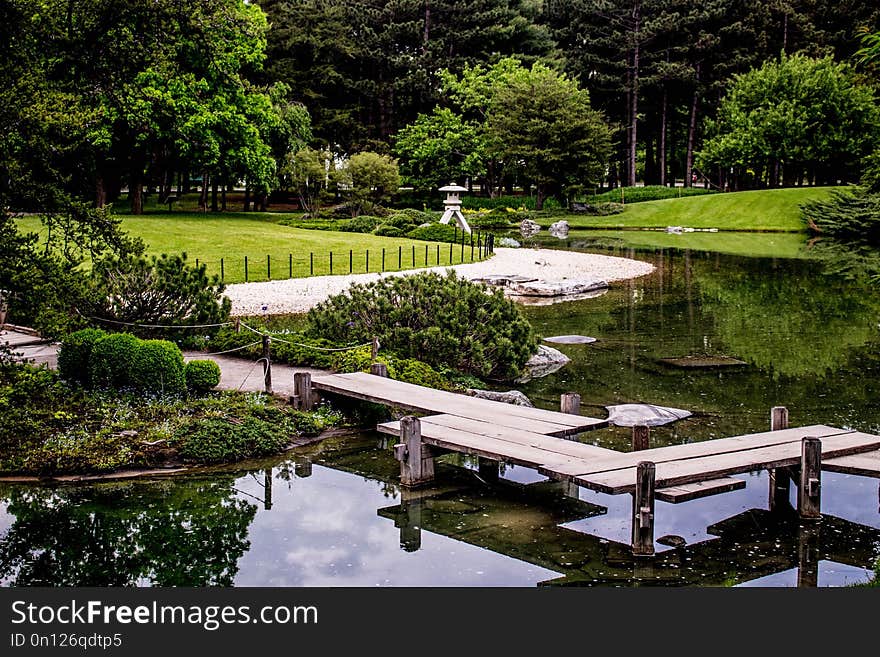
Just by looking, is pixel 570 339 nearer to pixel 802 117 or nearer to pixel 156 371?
pixel 156 371

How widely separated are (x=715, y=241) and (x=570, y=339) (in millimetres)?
33545

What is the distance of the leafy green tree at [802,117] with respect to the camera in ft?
210

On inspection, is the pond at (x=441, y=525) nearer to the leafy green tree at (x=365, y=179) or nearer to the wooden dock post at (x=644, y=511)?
the wooden dock post at (x=644, y=511)

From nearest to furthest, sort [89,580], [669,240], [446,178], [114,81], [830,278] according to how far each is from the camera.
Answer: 1. [89,580]
2. [114,81]
3. [830,278]
4. [669,240]
5. [446,178]

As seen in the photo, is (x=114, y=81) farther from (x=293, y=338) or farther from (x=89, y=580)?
(x=89, y=580)

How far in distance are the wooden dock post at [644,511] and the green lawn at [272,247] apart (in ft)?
77.3

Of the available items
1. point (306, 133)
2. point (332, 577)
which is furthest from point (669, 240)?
point (332, 577)

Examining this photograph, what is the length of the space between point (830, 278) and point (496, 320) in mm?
22458

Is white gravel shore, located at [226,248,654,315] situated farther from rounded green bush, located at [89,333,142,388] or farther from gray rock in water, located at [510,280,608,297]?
rounded green bush, located at [89,333,142,388]

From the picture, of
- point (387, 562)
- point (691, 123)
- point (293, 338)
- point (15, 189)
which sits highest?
point (691, 123)

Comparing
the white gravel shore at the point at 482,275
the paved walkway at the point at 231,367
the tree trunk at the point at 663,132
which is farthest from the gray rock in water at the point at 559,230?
the paved walkway at the point at 231,367

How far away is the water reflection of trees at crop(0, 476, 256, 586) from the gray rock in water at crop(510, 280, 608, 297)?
19903 millimetres

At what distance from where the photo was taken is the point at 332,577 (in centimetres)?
969

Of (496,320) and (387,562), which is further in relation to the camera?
(496,320)
